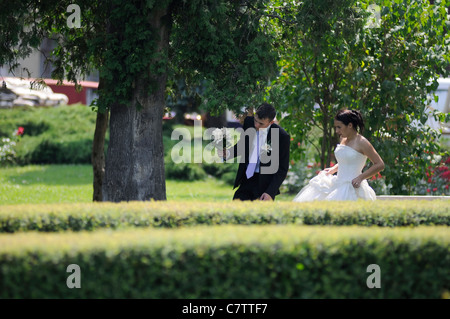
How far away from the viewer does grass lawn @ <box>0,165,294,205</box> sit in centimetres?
1352

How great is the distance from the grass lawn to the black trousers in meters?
5.71

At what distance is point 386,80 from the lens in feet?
32.0

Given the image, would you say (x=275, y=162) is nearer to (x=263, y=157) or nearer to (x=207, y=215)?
(x=263, y=157)

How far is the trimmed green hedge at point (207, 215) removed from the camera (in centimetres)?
533

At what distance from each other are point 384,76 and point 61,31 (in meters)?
5.22

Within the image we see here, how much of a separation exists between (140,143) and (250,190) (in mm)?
1506

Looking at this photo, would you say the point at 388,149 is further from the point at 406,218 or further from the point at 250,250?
the point at 250,250

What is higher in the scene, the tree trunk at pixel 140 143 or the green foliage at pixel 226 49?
the green foliage at pixel 226 49

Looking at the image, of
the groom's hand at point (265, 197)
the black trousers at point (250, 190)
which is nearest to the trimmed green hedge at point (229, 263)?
the groom's hand at point (265, 197)

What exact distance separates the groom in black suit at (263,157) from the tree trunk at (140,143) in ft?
3.48

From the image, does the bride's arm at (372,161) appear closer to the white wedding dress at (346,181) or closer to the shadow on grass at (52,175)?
the white wedding dress at (346,181)

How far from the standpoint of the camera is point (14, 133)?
65.6 ft

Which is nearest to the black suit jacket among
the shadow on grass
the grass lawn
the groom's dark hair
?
the groom's dark hair

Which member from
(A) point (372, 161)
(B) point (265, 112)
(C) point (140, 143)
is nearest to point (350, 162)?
(A) point (372, 161)
